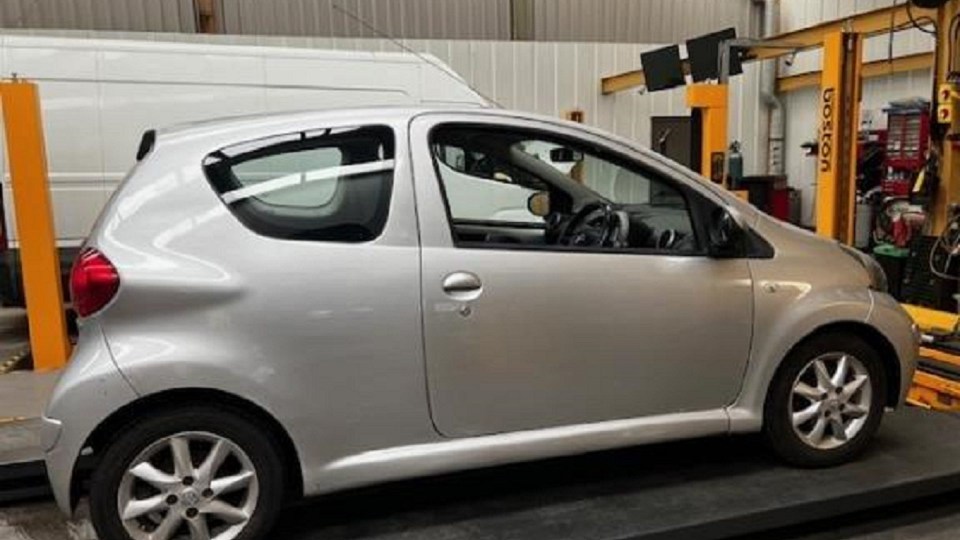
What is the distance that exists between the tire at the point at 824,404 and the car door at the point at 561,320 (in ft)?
0.69

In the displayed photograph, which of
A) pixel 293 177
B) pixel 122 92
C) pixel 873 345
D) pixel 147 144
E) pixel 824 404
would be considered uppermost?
pixel 122 92

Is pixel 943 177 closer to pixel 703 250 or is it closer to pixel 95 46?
pixel 703 250

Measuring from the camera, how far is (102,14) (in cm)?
1076

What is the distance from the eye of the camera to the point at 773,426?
312 cm

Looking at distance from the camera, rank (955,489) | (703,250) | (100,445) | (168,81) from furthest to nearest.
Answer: (168,81), (955,489), (703,250), (100,445)

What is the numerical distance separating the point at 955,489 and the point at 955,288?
3.20 m

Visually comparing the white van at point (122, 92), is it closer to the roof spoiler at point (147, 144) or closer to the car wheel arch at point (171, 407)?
the roof spoiler at point (147, 144)

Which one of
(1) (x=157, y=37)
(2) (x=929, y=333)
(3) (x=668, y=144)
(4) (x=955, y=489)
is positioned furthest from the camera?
(3) (x=668, y=144)

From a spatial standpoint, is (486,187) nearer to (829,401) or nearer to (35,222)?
(829,401)

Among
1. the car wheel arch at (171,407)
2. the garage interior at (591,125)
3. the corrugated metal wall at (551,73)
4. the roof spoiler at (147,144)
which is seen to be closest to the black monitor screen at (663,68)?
the garage interior at (591,125)

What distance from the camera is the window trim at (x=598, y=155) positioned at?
2678 millimetres

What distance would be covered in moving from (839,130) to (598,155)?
3494mm

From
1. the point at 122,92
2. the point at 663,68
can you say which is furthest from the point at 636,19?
the point at 122,92

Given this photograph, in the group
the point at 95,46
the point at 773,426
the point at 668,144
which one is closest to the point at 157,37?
the point at 95,46
